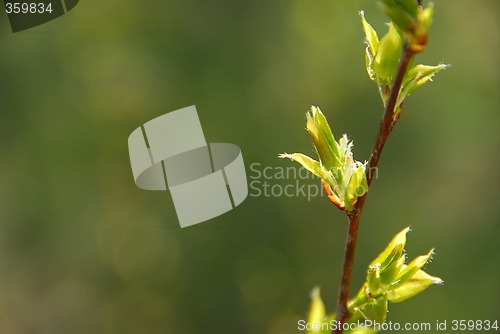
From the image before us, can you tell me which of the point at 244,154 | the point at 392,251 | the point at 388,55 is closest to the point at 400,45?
the point at 388,55

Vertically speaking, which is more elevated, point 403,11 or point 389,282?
point 403,11

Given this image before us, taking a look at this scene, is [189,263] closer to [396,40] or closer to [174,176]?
[174,176]

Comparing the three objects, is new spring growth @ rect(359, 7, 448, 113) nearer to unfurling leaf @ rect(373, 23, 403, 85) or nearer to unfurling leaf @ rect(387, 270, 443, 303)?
unfurling leaf @ rect(373, 23, 403, 85)

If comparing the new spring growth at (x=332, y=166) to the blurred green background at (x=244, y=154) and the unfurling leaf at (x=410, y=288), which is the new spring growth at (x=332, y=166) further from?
the blurred green background at (x=244, y=154)

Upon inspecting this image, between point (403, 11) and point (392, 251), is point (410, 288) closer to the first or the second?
point (392, 251)

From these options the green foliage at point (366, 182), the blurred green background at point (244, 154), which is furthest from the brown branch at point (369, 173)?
the blurred green background at point (244, 154)

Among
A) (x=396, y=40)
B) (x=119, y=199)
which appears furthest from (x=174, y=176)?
(x=396, y=40)

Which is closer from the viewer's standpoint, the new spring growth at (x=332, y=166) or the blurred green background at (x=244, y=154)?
the new spring growth at (x=332, y=166)
